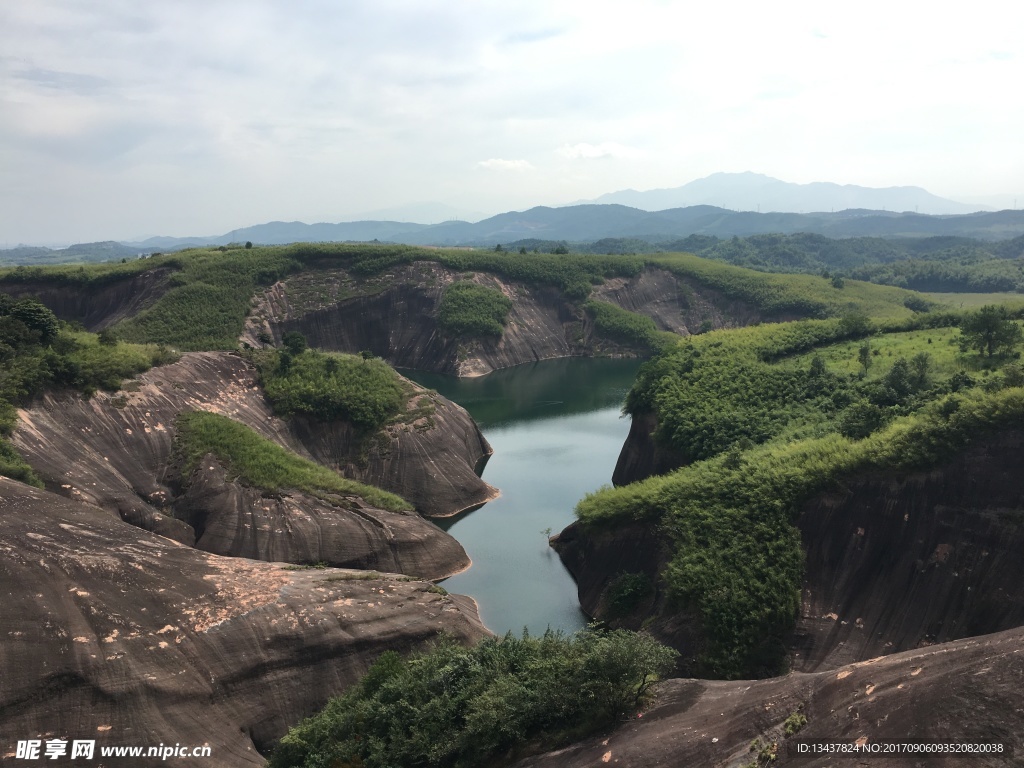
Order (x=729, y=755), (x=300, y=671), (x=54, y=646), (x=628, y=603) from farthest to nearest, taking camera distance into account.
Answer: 1. (x=628, y=603)
2. (x=300, y=671)
3. (x=54, y=646)
4. (x=729, y=755)

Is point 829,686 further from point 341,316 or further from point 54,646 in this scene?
point 341,316

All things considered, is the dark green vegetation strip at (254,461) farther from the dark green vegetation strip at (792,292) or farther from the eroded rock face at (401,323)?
the dark green vegetation strip at (792,292)

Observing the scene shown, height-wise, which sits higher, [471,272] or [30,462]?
[471,272]

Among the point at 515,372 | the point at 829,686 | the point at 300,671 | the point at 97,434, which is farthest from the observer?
the point at 515,372

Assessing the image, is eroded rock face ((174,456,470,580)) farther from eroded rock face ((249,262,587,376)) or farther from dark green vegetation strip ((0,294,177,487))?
eroded rock face ((249,262,587,376))

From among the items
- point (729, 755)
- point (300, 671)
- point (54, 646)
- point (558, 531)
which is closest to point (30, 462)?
point (54, 646)

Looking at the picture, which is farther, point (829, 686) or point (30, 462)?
point (30, 462)

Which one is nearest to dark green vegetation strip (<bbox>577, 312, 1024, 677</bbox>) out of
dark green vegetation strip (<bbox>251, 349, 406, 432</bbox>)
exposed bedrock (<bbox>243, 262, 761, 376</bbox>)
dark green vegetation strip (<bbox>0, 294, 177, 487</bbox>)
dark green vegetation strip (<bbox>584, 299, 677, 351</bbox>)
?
dark green vegetation strip (<bbox>251, 349, 406, 432</bbox>)
